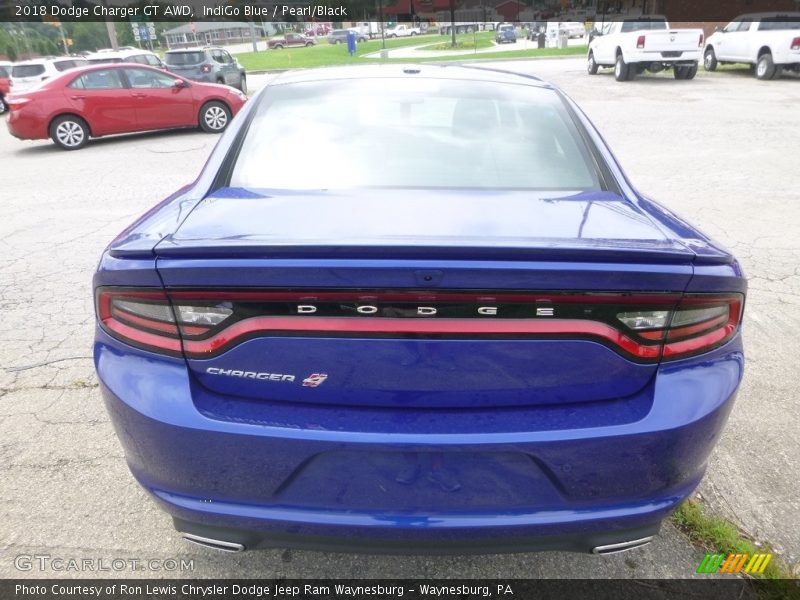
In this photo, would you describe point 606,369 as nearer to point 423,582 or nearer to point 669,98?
point 423,582

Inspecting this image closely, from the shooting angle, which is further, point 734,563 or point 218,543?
point 734,563

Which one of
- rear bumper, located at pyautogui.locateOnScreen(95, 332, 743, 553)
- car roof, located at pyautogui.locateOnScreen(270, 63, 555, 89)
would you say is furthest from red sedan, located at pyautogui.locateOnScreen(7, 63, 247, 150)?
rear bumper, located at pyautogui.locateOnScreen(95, 332, 743, 553)

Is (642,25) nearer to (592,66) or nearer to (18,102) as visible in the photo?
(592,66)

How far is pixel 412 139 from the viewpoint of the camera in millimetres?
2486

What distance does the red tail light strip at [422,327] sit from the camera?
58.1 inches

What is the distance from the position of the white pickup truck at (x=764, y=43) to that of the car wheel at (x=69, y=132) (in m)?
17.8

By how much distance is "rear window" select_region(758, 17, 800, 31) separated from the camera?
16719mm

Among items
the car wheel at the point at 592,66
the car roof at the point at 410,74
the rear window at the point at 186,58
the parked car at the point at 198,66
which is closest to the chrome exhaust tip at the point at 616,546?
the car roof at the point at 410,74

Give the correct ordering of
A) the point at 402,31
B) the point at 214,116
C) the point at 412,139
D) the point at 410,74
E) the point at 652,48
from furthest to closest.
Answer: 1. the point at 402,31
2. the point at 652,48
3. the point at 214,116
4. the point at 410,74
5. the point at 412,139

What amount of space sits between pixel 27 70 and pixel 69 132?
797 cm

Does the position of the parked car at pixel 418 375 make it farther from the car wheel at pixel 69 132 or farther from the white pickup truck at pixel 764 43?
the white pickup truck at pixel 764 43

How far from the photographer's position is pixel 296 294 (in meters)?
1.48

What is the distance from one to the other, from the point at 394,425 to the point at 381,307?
0.31 m

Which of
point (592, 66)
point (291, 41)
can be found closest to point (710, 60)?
point (592, 66)
